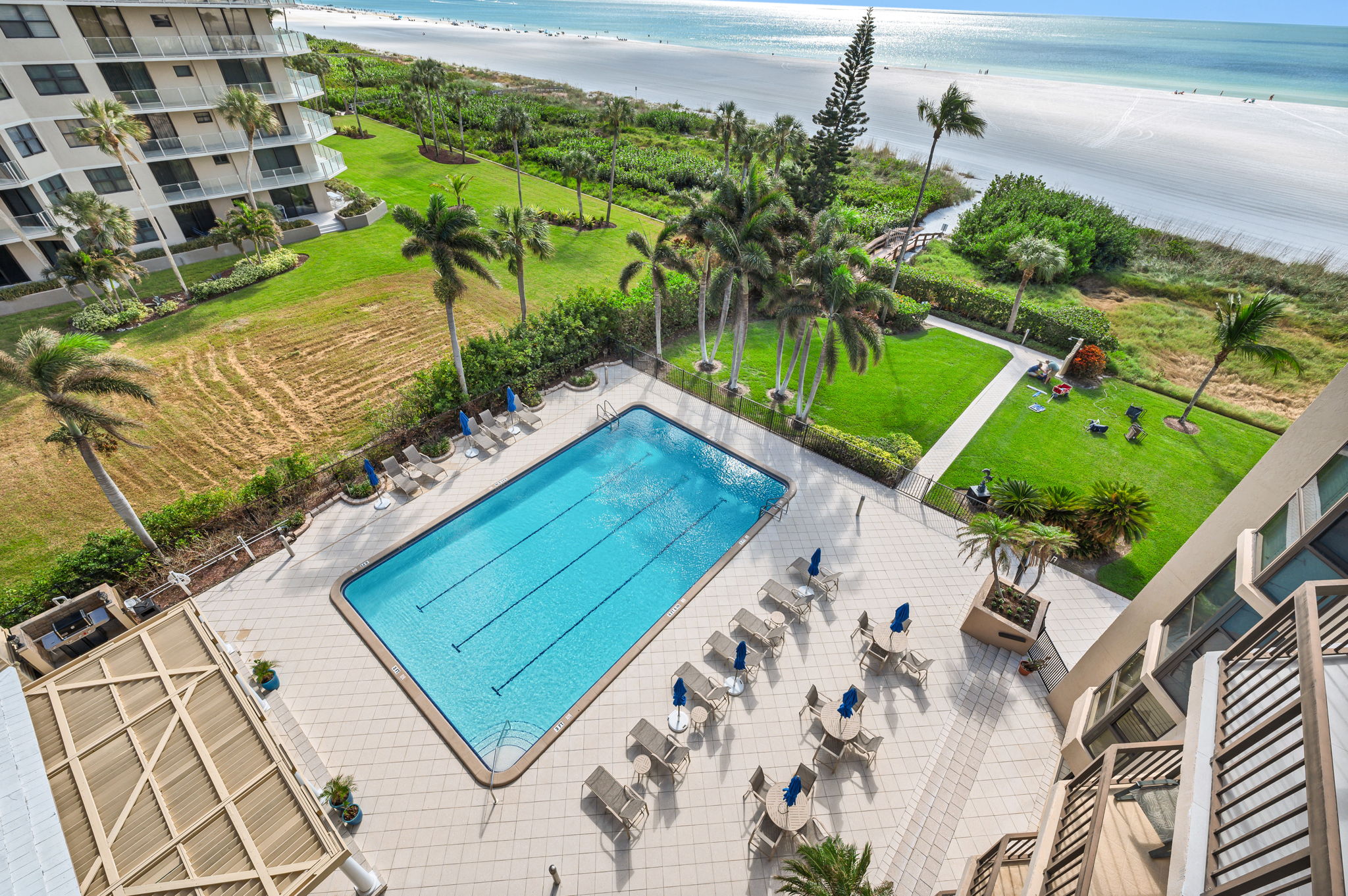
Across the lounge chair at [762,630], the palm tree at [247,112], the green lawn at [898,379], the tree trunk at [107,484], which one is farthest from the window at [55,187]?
the lounge chair at [762,630]

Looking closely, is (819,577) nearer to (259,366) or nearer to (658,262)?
(658,262)

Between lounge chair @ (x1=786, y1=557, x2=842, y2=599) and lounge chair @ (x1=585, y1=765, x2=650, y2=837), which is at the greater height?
→ lounge chair @ (x1=585, y1=765, x2=650, y2=837)

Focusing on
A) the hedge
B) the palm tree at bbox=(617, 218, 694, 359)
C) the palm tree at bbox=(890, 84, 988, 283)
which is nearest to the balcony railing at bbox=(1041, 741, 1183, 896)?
the palm tree at bbox=(617, 218, 694, 359)

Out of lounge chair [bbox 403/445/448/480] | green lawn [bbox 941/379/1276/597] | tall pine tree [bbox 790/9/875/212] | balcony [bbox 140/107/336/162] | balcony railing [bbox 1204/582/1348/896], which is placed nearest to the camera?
balcony railing [bbox 1204/582/1348/896]

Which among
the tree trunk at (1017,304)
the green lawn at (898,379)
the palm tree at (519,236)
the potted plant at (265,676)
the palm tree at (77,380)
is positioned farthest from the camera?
the tree trunk at (1017,304)

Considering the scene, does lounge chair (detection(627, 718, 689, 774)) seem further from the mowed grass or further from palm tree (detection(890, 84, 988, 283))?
palm tree (detection(890, 84, 988, 283))

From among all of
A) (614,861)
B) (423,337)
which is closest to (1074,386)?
(614,861)

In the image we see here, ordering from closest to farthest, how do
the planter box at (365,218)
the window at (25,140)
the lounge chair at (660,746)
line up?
1. the lounge chair at (660,746)
2. the window at (25,140)
3. the planter box at (365,218)

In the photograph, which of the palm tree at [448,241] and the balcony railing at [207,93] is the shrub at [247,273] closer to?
the balcony railing at [207,93]
